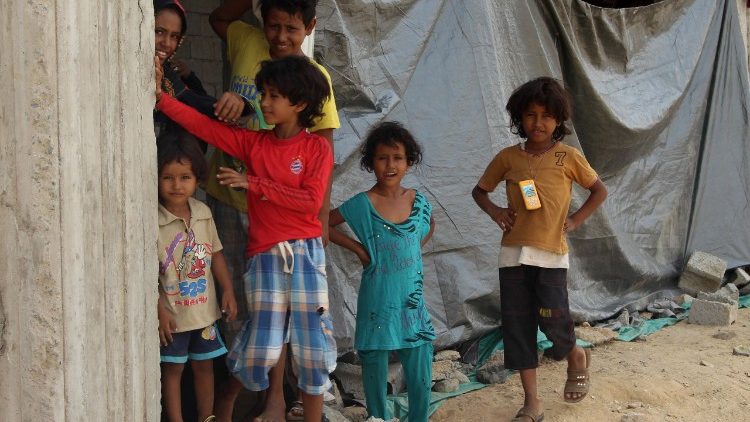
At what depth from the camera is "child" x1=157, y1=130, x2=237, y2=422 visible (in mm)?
3121

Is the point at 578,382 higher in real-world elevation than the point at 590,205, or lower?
lower

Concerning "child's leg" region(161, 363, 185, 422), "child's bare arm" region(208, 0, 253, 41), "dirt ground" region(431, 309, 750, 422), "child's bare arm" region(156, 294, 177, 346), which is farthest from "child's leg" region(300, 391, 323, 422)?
"child's bare arm" region(208, 0, 253, 41)

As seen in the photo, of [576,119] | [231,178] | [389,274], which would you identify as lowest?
[389,274]

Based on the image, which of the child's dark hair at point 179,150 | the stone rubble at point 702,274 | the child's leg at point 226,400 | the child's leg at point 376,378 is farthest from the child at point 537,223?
the stone rubble at point 702,274

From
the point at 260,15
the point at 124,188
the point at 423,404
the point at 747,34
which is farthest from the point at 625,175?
the point at 124,188

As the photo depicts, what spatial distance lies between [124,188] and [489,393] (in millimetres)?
2886

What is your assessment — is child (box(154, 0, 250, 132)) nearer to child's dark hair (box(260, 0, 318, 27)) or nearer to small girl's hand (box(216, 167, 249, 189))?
small girl's hand (box(216, 167, 249, 189))

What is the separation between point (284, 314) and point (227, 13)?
4.54 ft

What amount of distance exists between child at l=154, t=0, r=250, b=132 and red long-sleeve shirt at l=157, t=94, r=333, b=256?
8cm

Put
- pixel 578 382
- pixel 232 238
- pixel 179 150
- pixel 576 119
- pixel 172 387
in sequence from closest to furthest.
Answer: pixel 179 150, pixel 172 387, pixel 232 238, pixel 578 382, pixel 576 119

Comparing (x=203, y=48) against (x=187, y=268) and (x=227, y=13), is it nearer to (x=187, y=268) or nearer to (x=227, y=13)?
(x=227, y=13)

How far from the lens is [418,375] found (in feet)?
12.9

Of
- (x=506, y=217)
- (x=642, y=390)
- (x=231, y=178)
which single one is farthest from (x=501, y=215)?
(x=231, y=178)

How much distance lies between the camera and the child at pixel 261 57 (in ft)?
11.5
